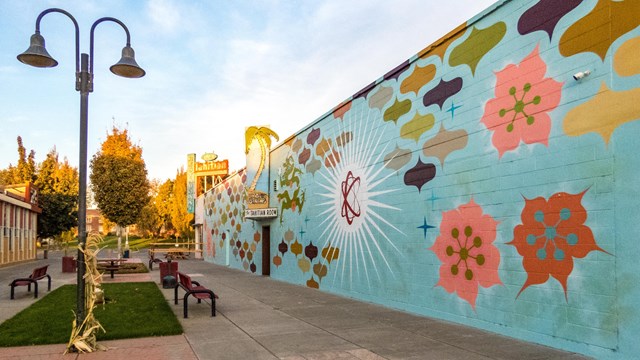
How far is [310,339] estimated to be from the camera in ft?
27.1

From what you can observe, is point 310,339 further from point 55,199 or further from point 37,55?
point 55,199

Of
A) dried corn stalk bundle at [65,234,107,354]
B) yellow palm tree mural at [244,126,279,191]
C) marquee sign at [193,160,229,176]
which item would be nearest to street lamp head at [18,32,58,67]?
dried corn stalk bundle at [65,234,107,354]

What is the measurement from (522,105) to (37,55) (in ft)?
25.1

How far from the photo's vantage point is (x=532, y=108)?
7945mm

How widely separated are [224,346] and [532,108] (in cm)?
612

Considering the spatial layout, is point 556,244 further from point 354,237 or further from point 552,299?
point 354,237

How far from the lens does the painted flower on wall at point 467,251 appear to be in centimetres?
880

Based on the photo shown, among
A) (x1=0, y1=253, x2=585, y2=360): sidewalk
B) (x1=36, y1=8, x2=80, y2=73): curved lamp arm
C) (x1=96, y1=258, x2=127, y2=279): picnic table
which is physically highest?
(x1=36, y1=8, x2=80, y2=73): curved lamp arm

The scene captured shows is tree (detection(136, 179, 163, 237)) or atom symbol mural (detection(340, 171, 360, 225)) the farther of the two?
tree (detection(136, 179, 163, 237))

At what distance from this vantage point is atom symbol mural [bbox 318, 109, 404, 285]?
41.3ft

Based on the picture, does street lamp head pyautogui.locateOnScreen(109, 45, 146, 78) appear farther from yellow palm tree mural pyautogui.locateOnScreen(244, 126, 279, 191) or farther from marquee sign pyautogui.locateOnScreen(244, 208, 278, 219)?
yellow palm tree mural pyautogui.locateOnScreen(244, 126, 279, 191)

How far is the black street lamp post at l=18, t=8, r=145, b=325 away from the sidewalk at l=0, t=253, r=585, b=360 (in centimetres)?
129

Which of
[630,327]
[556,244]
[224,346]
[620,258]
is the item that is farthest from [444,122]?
[224,346]

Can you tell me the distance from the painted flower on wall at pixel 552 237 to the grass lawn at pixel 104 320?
6.03 metres
